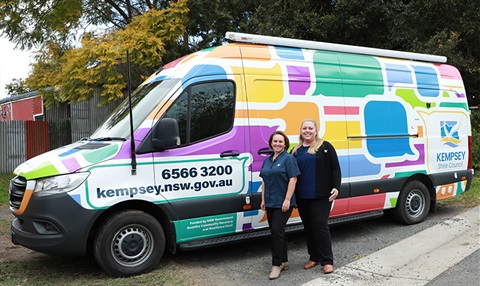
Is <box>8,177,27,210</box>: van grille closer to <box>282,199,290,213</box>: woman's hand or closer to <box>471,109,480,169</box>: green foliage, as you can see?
<box>282,199,290,213</box>: woman's hand

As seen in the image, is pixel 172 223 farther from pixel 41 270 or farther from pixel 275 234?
pixel 41 270

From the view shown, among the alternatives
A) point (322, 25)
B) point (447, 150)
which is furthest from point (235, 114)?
point (322, 25)

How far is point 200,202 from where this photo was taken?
565cm

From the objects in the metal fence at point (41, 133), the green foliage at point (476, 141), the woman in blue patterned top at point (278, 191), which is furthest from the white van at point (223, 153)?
the metal fence at point (41, 133)

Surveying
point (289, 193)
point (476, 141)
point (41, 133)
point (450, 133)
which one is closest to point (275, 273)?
point (289, 193)

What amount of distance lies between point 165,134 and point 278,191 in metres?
1.40

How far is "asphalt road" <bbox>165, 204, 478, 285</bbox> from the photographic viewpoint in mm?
5352

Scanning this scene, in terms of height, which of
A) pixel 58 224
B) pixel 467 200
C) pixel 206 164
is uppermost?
pixel 206 164

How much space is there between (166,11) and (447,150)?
349 inches

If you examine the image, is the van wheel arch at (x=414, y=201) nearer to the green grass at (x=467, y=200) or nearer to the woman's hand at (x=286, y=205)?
the green grass at (x=467, y=200)

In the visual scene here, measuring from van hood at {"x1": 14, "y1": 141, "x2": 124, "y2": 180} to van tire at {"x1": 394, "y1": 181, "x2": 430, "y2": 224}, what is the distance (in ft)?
15.4

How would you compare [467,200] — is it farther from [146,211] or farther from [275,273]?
[146,211]

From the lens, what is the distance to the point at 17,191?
208 inches

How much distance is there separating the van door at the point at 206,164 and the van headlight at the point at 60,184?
855 mm
